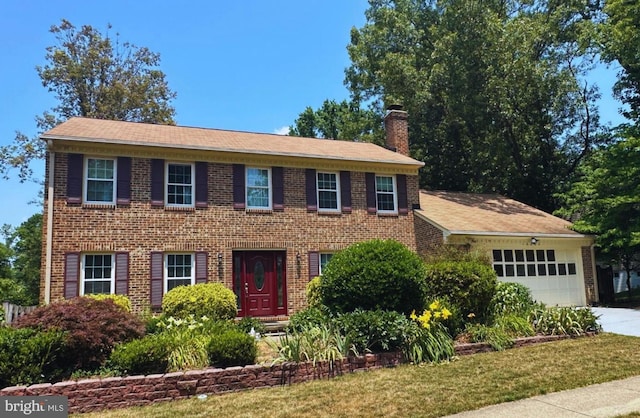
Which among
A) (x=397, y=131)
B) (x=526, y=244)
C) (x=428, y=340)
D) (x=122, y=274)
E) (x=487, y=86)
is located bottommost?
(x=428, y=340)

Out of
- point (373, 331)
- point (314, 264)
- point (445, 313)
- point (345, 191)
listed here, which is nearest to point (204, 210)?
point (314, 264)

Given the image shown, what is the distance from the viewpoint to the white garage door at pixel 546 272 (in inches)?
642

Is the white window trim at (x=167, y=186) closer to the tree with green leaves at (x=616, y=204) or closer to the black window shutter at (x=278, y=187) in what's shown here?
the black window shutter at (x=278, y=187)

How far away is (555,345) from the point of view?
30.1ft

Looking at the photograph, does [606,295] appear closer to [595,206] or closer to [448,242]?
[595,206]

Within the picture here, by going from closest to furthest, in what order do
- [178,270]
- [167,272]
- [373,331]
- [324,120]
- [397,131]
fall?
[373,331] → [167,272] → [178,270] → [397,131] → [324,120]

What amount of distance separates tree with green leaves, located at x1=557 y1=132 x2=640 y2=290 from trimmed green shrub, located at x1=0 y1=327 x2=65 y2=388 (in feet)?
54.4

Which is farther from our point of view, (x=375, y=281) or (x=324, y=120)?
(x=324, y=120)

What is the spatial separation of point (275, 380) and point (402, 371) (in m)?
2.09

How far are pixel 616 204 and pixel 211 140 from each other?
14073 millimetres

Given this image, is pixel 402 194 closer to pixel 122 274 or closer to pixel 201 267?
pixel 201 267

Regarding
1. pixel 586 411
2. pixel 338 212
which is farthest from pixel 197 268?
pixel 586 411

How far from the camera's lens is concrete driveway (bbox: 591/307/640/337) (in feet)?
34.8

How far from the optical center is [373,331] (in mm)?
8258
